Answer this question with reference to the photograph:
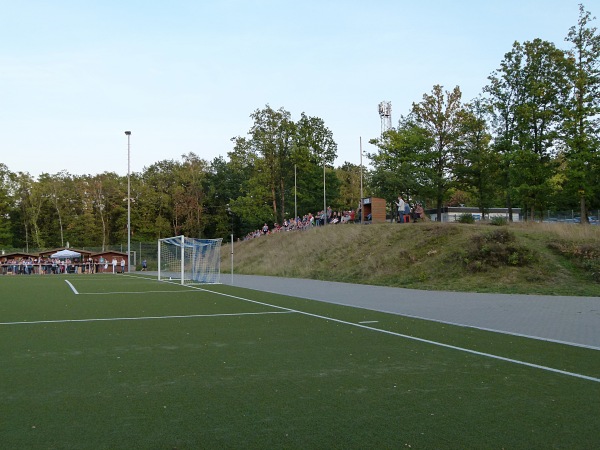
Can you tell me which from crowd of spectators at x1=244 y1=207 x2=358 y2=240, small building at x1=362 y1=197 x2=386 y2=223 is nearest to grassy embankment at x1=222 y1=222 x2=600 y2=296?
small building at x1=362 y1=197 x2=386 y2=223

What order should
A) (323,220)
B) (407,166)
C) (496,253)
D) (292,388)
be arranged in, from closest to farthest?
(292,388) → (496,253) → (407,166) → (323,220)

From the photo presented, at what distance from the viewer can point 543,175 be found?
30578 mm

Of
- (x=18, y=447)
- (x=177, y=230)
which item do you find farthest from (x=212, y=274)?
(x=177, y=230)

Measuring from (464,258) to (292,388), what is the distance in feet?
62.0

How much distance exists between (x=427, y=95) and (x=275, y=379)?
37.7 metres

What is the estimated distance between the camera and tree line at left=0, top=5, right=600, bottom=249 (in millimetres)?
30656

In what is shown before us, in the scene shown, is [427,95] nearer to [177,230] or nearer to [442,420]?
[442,420]

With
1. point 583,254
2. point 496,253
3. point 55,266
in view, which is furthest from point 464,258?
point 55,266

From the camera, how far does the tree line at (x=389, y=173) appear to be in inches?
1207

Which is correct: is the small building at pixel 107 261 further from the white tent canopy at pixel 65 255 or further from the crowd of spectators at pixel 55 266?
the white tent canopy at pixel 65 255

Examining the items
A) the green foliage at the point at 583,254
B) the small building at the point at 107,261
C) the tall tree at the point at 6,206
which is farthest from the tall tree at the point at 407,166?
the tall tree at the point at 6,206

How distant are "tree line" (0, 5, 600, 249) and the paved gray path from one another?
15.2m

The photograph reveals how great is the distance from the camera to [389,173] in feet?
132

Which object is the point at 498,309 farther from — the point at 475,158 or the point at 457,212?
the point at 457,212
